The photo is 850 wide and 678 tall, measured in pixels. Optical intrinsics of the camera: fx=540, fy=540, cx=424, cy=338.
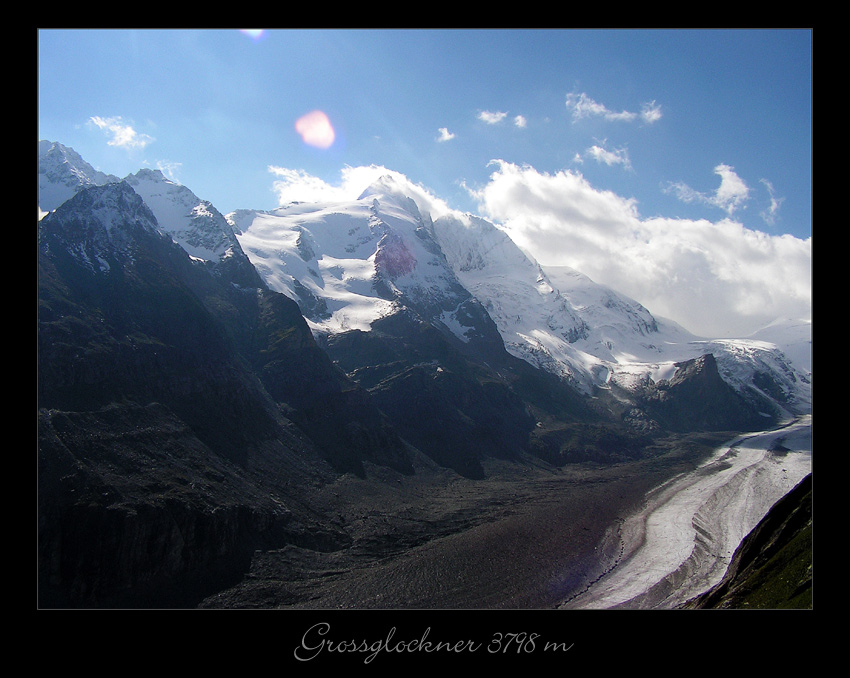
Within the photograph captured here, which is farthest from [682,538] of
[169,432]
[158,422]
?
[158,422]

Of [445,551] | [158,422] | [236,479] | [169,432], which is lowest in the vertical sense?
[445,551]

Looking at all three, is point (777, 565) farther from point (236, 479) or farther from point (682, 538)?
point (236, 479)

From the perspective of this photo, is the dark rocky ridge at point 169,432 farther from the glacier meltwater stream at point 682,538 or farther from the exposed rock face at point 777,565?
the exposed rock face at point 777,565

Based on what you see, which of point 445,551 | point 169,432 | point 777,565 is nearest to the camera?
point 777,565

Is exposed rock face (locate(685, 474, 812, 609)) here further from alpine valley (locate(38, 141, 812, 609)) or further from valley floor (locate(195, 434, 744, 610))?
valley floor (locate(195, 434, 744, 610))
